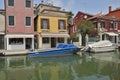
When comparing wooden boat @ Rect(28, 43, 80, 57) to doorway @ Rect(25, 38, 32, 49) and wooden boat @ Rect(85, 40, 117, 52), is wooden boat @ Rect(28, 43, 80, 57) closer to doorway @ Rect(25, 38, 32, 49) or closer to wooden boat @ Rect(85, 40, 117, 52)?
wooden boat @ Rect(85, 40, 117, 52)

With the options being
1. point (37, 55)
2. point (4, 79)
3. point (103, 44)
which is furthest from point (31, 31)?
point (4, 79)

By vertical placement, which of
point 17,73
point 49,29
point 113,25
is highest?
point 113,25

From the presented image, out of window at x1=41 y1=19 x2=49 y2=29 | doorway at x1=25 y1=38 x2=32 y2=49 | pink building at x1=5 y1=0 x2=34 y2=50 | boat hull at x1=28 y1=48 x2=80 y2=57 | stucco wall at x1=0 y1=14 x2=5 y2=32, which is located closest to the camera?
boat hull at x1=28 y1=48 x2=80 y2=57

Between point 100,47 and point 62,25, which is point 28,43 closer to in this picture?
point 62,25

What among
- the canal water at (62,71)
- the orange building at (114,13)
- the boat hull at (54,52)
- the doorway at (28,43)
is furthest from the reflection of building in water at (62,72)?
the orange building at (114,13)

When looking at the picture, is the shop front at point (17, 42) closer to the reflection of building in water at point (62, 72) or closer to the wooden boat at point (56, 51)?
the wooden boat at point (56, 51)

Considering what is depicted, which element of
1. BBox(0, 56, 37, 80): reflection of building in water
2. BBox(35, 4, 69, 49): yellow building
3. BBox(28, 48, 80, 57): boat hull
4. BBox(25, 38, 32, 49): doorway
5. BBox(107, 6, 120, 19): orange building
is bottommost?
BBox(0, 56, 37, 80): reflection of building in water

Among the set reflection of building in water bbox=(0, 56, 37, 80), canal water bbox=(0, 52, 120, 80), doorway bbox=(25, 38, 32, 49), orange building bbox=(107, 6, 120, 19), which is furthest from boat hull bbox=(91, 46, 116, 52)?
orange building bbox=(107, 6, 120, 19)

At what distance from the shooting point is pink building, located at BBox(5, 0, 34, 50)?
29.2m

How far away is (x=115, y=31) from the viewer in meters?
42.3

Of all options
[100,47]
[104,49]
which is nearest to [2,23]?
[100,47]

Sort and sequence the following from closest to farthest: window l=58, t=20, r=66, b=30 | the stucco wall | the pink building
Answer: the pink building, the stucco wall, window l=58, t=20, r=66, b=30

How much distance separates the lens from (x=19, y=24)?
30.0 meters

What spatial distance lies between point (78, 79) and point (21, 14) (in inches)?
775
